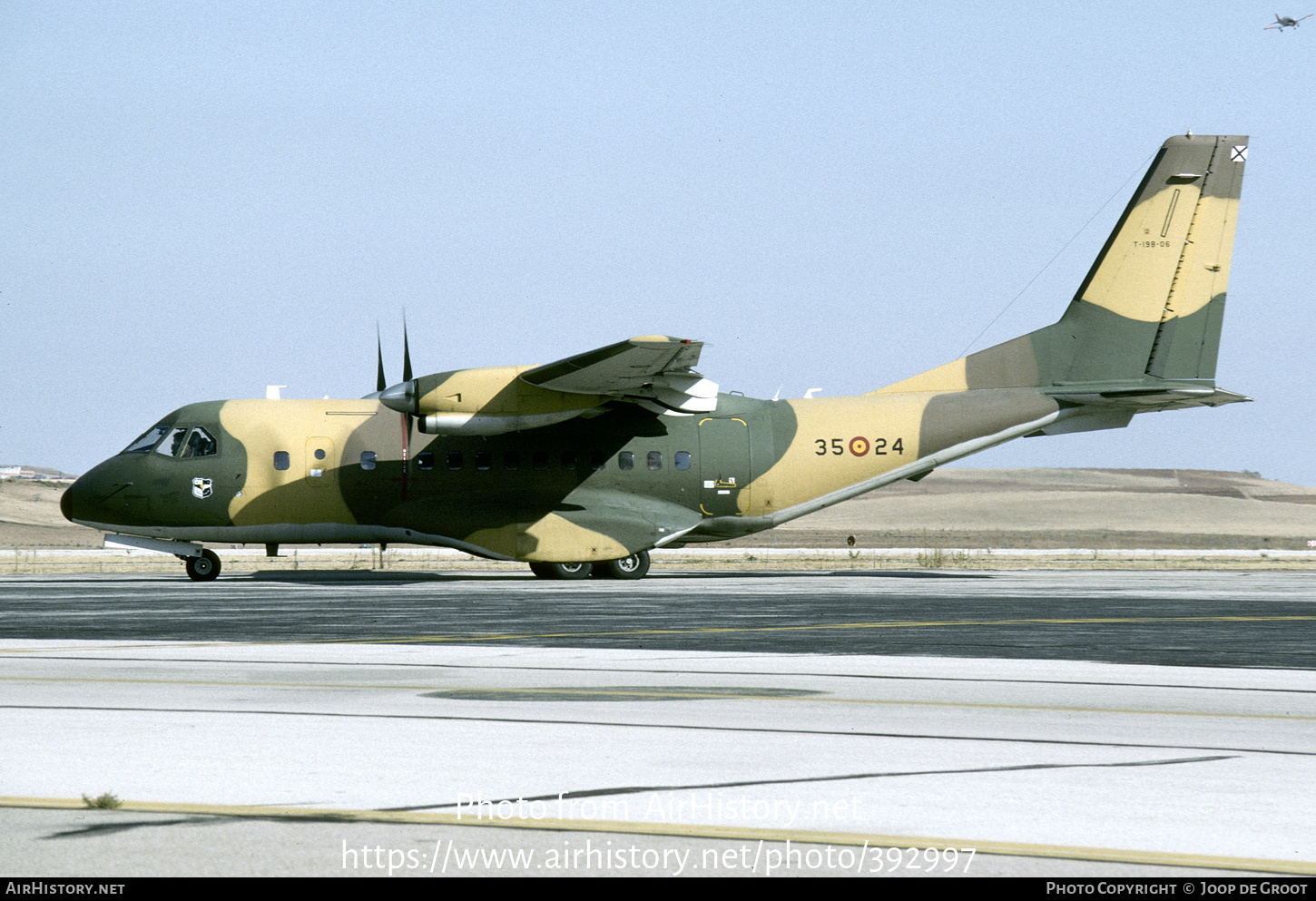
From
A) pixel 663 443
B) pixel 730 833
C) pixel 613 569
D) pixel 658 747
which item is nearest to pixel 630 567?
pixel 613 569

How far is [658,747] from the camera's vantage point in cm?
780

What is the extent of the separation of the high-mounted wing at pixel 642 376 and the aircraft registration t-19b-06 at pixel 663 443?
10cm

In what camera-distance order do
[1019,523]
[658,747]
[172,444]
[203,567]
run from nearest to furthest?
[658,747]
[172,444]
[203,567]
[1019,523]

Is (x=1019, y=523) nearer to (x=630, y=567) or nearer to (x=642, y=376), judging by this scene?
(x=630, y=567)

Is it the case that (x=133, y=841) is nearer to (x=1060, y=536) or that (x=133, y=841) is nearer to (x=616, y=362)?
(x=616, y=362)

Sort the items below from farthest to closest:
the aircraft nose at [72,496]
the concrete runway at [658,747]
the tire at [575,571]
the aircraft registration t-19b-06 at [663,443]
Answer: the tire at [575,571] → the aircraft nose at [72,496] → the aircraft registration t-19b-06 at [663,443] → the concrete runway at [658,747]

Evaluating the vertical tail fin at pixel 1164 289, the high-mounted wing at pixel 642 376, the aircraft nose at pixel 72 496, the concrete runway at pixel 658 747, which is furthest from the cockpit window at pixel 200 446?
the vertical tail fin at pixel 1164 289

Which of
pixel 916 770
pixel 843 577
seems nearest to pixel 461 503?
pixel 843 577

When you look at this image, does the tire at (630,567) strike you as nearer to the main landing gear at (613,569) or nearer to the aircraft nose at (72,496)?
the main landing gear at (613,569)

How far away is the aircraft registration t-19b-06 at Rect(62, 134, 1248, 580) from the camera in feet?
94.8

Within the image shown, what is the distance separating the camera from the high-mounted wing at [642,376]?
83.2 feet

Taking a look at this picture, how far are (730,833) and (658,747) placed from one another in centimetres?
224

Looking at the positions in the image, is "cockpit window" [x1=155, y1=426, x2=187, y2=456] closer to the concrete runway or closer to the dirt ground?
the concrete runway
